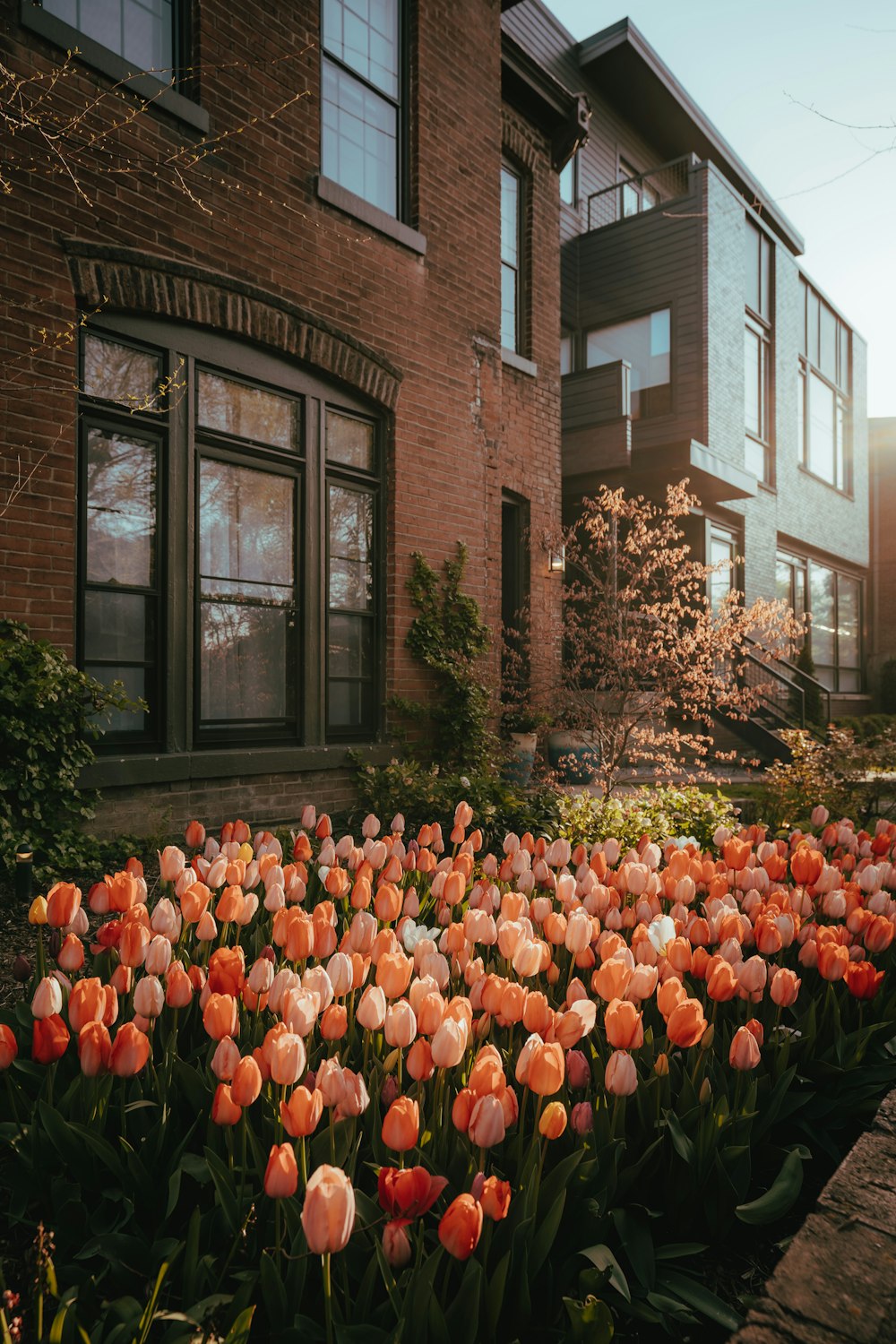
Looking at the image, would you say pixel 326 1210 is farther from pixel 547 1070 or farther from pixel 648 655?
pixel 648 655

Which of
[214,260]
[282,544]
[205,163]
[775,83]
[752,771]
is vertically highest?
[205,163]

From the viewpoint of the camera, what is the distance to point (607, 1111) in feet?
5.79

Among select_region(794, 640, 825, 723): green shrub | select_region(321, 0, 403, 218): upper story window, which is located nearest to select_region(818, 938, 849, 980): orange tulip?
select_region(321, 0, 403, 218): upper story window

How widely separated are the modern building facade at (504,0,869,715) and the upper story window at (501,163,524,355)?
8.05 feet

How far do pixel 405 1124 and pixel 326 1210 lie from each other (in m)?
0.25

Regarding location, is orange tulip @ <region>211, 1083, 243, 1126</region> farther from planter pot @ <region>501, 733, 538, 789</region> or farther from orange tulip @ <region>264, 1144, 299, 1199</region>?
planter pot @ <region>501, 733, 538, 789</region>

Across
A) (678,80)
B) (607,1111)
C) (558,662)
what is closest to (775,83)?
(607,1111)

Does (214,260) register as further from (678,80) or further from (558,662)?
(678,80)

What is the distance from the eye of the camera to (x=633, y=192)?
15.5 meters

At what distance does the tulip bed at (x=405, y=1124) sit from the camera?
1299mm

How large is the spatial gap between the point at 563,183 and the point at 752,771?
10011mm

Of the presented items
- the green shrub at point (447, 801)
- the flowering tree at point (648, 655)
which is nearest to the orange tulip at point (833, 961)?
the green shrub at point (447, 801)

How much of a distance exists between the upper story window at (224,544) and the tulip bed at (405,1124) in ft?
10.6

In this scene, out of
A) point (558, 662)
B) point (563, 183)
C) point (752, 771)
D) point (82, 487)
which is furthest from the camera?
point (563, 183)
